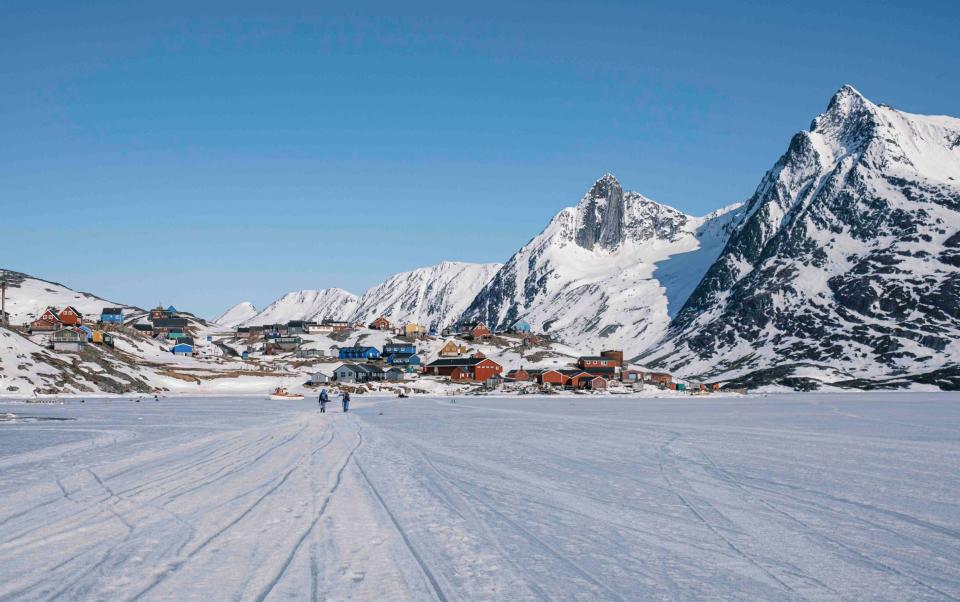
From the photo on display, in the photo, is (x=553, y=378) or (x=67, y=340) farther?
(x=553, y=378)

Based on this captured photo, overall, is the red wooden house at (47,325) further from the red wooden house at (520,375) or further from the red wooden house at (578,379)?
the red wooden house at (578,379)

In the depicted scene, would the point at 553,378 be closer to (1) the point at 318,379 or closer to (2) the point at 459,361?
(2) the point at 459,361

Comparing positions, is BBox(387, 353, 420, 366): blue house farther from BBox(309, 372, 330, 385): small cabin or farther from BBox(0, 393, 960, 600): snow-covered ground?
BBox(0, 393, 960, 600): snow-covered ground

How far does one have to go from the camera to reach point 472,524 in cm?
1310

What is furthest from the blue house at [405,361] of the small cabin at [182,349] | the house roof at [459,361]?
the small cabin at [182,349]

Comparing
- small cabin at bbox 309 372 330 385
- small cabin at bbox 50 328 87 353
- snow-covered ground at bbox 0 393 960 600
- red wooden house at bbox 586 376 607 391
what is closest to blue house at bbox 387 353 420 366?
small cabin at bbox 309 372 330 385

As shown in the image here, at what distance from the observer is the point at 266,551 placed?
10883 millimetres

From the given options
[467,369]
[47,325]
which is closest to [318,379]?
[467,369]

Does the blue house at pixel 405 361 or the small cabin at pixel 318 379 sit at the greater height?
the blue house at pixel 405 361

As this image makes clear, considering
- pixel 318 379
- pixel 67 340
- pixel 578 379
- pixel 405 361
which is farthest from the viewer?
pixel 405 361

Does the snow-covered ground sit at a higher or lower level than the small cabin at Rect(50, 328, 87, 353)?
lower

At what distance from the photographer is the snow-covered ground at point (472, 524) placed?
9.38m

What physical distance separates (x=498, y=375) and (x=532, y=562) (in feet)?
547

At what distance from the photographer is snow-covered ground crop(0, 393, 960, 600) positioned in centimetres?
938
